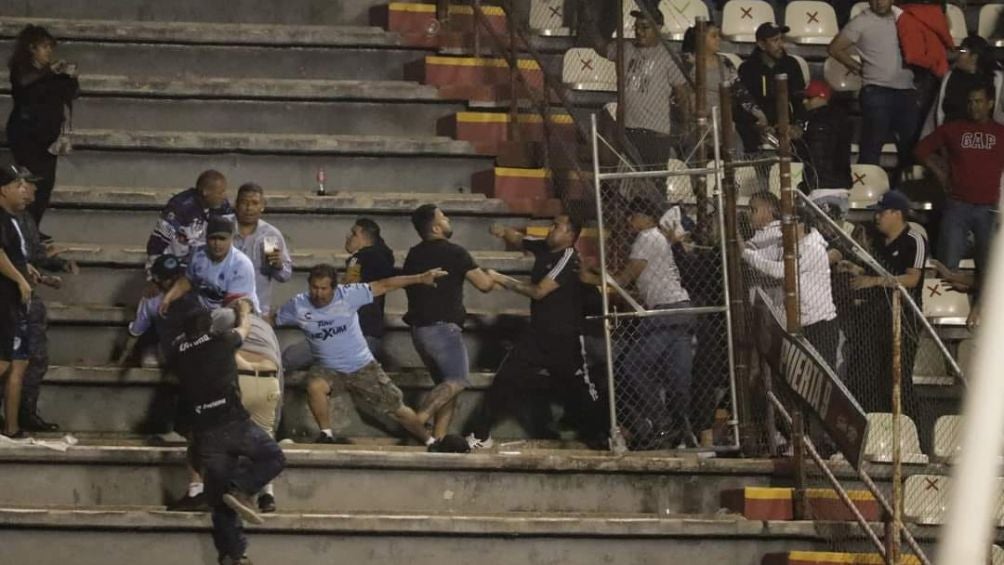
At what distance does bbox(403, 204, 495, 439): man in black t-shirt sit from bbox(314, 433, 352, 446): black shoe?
54 cm

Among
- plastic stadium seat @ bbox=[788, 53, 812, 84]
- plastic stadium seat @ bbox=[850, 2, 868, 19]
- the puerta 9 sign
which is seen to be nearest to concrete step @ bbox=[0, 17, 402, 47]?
plastic stadium seat @ bbox=[788, 53, 812, 84]

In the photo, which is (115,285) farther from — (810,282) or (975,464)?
(975,464)

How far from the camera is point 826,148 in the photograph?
42.1 ft

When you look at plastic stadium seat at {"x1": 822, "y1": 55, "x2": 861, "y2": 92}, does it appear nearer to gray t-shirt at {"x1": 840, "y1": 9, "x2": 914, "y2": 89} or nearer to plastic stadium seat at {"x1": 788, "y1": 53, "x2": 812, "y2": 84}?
gray t-shirt at {"x1": 840, "y1": 9, "x2": 914, "y2": 89}

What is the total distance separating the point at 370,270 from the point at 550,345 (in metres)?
1.22

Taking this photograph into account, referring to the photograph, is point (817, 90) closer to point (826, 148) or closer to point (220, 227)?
point (826, 148)

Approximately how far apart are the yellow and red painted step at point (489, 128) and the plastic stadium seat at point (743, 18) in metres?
2.61

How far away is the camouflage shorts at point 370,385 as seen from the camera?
9.66 metres

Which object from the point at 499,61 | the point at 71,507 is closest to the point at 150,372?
the point at 71,507

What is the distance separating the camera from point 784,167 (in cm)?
912

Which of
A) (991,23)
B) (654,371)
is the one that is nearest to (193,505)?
(654,371)

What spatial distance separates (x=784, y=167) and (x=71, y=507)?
4.30 meters

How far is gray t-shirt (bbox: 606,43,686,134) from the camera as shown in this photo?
11289 millimetres

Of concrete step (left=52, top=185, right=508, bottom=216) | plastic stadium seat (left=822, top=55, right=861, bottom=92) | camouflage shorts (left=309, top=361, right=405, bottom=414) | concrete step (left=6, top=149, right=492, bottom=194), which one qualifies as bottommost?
camouflage shorts (left=309, top=361, right=405, bottom=414)
